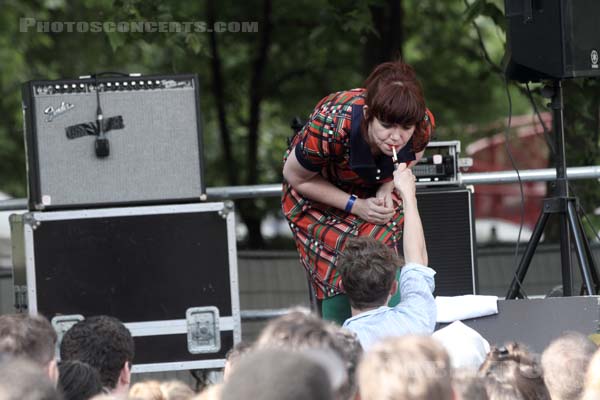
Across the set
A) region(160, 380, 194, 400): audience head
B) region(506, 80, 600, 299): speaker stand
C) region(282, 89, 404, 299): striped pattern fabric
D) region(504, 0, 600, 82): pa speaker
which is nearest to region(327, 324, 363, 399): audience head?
region(160, 380, 194, 400): audience head

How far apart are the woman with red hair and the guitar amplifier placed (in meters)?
0.60

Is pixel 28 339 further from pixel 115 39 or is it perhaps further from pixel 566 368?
pixel 115 39

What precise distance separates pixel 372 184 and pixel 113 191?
4.01ft

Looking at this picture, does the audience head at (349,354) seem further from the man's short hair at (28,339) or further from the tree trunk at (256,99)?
the tree trunk at (256,99)

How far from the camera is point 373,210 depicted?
444cm

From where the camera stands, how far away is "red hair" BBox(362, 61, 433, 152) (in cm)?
419

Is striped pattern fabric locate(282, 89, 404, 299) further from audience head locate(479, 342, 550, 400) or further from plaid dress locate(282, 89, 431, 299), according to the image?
audience head locate(479, 342, 550, 400)

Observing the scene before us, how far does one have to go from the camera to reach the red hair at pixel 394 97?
4.19 meters

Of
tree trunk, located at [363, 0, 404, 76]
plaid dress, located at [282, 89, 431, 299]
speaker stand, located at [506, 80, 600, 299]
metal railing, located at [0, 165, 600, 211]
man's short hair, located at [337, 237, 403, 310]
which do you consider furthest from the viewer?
tree trunk, located at [363, 0, 404, 76]

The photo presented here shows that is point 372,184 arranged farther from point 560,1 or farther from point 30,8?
point 30,8

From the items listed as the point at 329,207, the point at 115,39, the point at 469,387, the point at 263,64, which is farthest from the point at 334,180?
the point at 263,64

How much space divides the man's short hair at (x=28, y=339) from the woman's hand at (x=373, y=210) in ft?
5.28

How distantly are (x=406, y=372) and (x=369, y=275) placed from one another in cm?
158

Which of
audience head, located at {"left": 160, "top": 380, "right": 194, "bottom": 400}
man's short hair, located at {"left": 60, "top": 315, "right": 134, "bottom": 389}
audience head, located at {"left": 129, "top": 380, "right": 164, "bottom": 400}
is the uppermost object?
man's short hair, located at {"left": 60, "top": 315, "right": 134, "bottom": 389}
